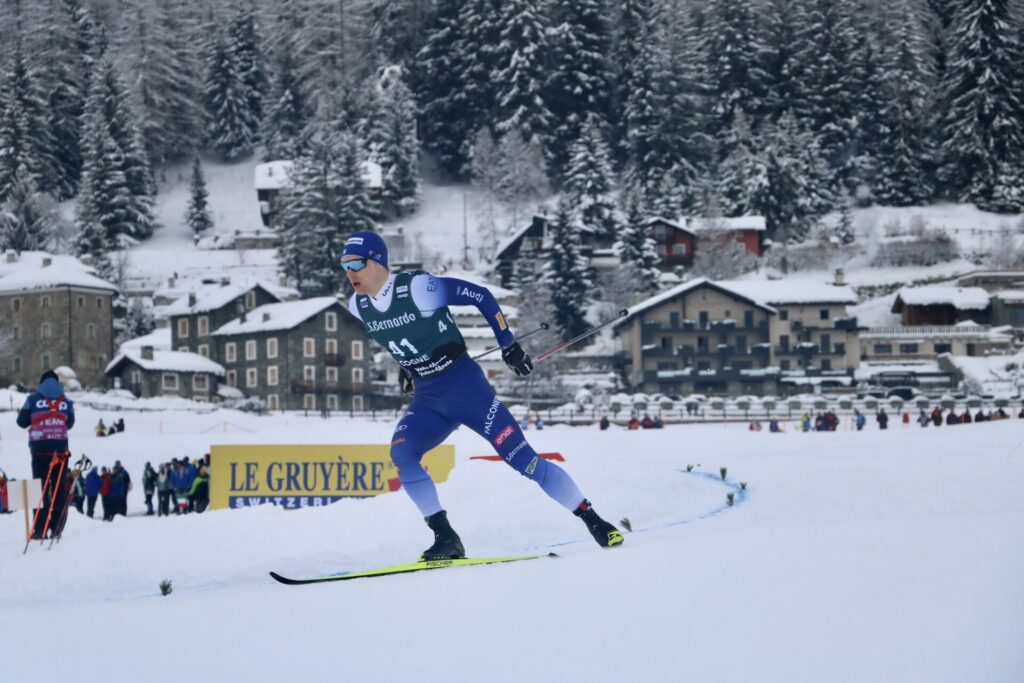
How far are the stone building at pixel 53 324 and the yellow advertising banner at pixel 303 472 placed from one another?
61.2 m

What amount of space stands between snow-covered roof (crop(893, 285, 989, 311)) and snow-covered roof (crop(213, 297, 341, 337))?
35.6 metres

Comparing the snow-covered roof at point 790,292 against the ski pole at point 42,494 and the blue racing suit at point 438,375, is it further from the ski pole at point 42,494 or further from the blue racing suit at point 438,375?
the blue racing suit at point 438,375

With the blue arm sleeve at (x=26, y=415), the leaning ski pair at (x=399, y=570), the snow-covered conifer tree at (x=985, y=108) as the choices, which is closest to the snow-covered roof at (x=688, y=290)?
the snow-covered conifer tree at (x=985, y=108)

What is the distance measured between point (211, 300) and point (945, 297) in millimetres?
45200

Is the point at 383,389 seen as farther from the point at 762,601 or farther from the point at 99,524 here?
the point at 762,601

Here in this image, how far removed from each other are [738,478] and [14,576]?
19.2 ft

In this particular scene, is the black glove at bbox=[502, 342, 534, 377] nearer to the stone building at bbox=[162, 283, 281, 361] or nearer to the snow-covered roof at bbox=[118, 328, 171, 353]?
the snow-covered roof at bbox=[118, 328, 171, 353]

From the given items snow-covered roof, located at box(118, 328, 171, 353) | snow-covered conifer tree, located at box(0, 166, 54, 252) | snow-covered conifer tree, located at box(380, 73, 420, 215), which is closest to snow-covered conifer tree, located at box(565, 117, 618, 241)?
snow-covered conifer tree, located at box(380, 73, 420, 215)

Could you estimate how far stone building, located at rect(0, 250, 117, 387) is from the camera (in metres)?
75.6

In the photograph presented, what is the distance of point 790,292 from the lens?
75.1 metres

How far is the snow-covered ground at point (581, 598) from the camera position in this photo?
161 inches

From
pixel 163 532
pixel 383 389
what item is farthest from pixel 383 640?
pixel 383 389

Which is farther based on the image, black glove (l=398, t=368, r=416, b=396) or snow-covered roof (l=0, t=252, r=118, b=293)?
snow-covered roof (l=0, t=252, r=118, b=293)

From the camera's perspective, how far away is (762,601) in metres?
4.70
